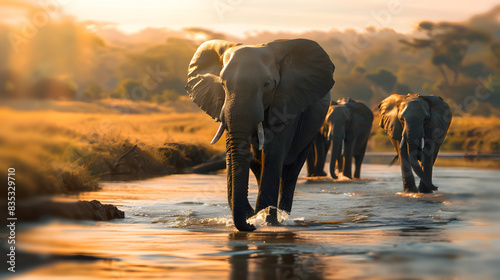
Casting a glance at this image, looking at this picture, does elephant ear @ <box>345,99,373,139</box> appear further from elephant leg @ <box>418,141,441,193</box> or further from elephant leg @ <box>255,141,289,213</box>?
elephant leg @ <box>255,141,289,213</box>

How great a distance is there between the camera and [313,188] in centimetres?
2506

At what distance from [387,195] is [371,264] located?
13.2m

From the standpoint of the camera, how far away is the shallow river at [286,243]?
29.1 feet

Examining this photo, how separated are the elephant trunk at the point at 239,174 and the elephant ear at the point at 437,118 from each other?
36.1ft

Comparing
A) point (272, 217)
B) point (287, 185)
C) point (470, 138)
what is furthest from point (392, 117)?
point (470, 138)

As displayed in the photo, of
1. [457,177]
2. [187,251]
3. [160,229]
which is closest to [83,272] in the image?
[187,251]

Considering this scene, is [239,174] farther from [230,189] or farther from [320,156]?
[320,156]

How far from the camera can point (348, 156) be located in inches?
1214

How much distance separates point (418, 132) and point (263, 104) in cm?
957

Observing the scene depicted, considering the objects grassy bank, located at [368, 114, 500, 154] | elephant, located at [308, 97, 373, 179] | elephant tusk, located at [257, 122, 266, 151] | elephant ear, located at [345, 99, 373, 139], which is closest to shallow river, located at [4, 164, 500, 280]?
elephant tusk, located at [257, 122, 266, 151]

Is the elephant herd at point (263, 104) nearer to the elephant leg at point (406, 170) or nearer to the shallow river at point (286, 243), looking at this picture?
the shallow river at point (286, 243)

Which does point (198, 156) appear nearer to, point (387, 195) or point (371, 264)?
point (387, 195)

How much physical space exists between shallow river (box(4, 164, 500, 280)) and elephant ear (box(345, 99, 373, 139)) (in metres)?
12.1

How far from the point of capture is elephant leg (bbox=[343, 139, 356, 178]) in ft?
99.8
